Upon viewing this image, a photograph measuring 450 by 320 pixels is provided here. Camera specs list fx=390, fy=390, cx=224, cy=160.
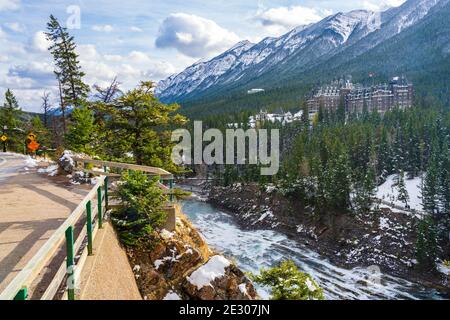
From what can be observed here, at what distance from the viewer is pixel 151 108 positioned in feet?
61.4

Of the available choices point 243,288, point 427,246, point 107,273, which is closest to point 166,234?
point 243,288

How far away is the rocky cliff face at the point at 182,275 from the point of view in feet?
29.5

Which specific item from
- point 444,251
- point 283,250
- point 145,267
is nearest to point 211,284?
point 145,267

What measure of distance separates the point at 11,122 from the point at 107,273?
53244 mm

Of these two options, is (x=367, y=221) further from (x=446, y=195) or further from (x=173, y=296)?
(x=173, y=296)

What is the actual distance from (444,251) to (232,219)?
34.4 m

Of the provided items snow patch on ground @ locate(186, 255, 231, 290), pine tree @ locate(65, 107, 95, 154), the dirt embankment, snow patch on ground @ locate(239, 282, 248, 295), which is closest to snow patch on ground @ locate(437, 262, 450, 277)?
the dirt embankment

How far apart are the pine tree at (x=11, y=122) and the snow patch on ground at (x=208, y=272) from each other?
51.9 meters

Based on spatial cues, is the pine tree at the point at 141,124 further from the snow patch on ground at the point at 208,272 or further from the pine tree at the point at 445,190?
the pine tree at the point at 445,190

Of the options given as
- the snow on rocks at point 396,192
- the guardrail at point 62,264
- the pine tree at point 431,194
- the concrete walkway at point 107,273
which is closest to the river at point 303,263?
the concrete walkway at point 107,273

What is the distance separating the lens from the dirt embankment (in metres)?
50.6

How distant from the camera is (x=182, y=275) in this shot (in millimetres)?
9758

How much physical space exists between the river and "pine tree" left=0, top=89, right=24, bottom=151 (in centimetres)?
2902

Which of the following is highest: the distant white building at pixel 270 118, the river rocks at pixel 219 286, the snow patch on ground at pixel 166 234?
the distant white building at pixel 270 118
